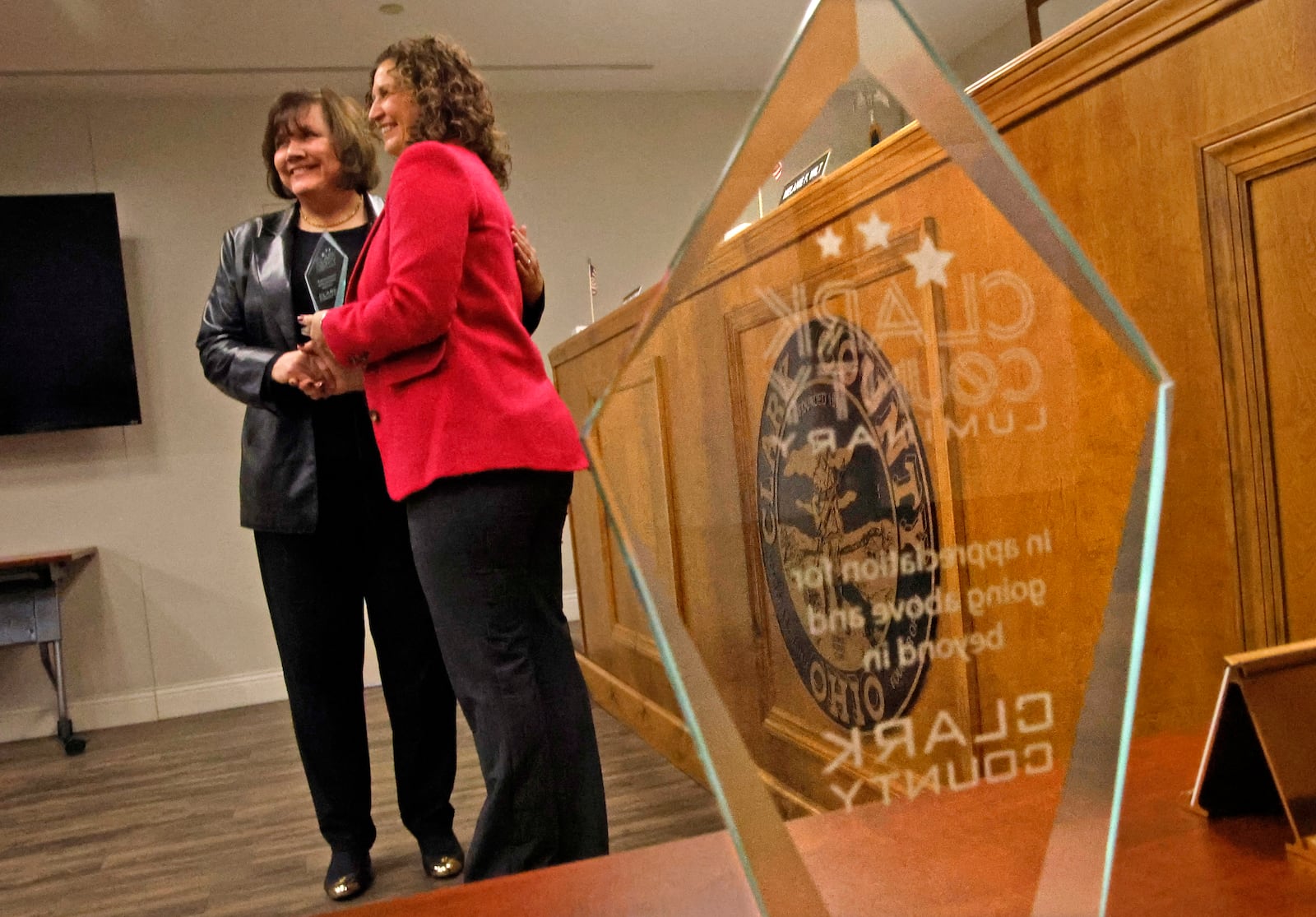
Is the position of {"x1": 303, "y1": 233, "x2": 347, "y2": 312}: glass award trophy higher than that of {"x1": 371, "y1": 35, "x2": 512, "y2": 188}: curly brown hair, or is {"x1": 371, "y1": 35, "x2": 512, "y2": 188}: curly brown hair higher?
{"x1": 371, "y1": 35, "x2": 512, "y2": 188}: curly brown hair

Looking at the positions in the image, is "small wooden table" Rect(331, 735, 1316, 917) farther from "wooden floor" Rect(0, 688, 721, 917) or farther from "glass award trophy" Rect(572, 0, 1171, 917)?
"wooden floor" Rect(0, 688, 721, 917)

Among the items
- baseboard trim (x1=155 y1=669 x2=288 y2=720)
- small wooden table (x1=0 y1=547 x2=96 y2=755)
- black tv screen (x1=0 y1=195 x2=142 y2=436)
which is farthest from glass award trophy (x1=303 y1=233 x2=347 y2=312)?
baseboard trim (x1=155 y1=669 x2=288 y2=720)

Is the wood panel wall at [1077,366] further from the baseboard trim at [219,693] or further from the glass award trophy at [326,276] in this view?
the baseboard trim at [219,693]

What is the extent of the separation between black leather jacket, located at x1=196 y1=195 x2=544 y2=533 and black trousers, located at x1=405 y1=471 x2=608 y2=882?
0.31m

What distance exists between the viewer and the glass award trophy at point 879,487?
351mm

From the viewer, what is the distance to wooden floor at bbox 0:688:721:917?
179cm

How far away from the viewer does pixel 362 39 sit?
11.5 feet

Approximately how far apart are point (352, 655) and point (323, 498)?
275 millimetres

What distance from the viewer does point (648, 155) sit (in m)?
4.14

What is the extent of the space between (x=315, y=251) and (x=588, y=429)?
4.21 ft

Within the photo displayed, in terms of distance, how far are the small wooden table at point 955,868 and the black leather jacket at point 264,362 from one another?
0.90 meters

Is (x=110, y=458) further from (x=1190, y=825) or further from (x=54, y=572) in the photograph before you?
(x=1190, y=825)

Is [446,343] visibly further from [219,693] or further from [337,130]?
[219,693]

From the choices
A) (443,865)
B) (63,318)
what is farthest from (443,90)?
(63,318)
